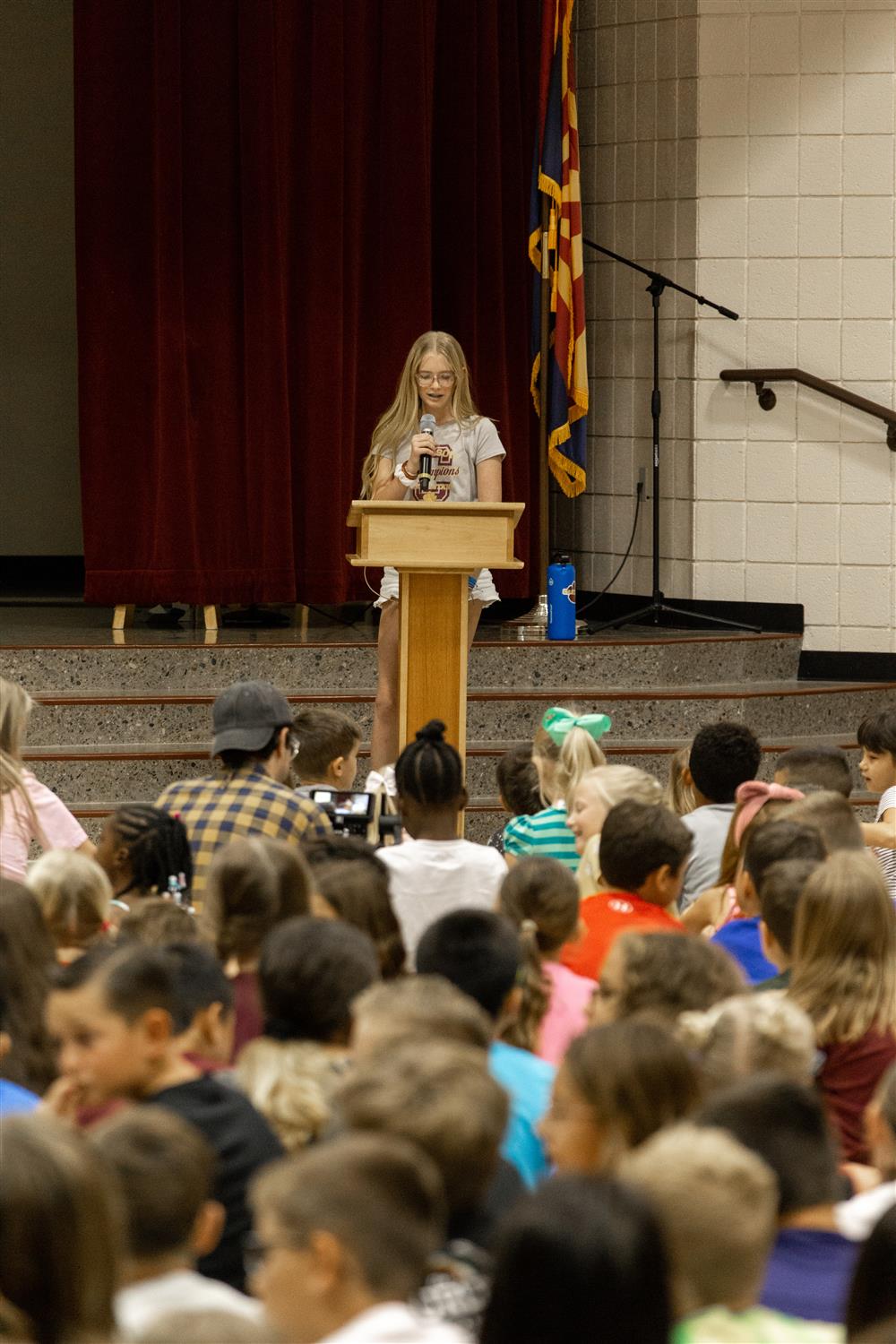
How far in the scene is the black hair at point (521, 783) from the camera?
4.57m

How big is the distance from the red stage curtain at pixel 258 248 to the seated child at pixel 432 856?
373 cm

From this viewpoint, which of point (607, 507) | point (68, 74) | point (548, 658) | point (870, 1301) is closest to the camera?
point (870, 1301)

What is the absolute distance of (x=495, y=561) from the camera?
16.4 feet

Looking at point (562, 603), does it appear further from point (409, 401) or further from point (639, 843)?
point (639, 843)

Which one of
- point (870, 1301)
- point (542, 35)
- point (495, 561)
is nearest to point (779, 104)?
point (542, 35)

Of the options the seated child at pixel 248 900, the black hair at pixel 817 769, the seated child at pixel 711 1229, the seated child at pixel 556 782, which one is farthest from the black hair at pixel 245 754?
the seated child at pixel 711 1229

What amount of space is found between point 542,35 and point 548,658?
2.46 metres

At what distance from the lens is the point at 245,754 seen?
4082 mm

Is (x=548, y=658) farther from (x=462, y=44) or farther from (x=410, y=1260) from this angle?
(x=410, y=1260)

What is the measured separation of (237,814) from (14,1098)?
4.88 ft

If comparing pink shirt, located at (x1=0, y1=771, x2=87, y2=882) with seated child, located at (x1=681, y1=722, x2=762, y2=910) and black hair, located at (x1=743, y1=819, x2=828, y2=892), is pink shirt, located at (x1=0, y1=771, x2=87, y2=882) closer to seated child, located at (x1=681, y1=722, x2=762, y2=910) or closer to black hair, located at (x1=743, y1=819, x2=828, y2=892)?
seated child, located at (x1=681, y1=722, x2=762, y2=910)

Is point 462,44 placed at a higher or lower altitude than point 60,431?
higher

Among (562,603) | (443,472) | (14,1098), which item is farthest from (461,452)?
(14,1098)

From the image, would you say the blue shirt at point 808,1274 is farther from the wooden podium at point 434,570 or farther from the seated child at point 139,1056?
the wooden podium at point 434,570
